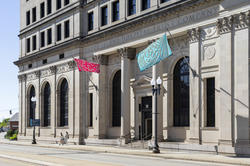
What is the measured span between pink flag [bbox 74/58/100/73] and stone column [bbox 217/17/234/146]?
658 inches

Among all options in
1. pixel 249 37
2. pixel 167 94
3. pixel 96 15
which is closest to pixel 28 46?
pixel 96 15

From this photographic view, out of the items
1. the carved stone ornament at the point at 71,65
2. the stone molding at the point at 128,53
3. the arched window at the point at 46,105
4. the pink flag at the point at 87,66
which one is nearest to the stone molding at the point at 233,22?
the stone molding at the point at 128,53

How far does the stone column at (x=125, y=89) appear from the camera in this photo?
40031mm

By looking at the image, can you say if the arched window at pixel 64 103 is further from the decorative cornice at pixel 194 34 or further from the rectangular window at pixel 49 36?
the decorative cornice at pixel 194 34

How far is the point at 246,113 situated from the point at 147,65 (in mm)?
9803

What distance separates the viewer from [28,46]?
203ft

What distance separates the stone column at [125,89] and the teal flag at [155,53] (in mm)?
5915

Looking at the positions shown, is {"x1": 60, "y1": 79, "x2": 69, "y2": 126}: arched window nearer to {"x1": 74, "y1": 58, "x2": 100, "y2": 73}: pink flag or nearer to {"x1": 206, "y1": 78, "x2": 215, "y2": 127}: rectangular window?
{"x1": 74, "y1": 58, "x2": 100, "y2": 73}: pink flag

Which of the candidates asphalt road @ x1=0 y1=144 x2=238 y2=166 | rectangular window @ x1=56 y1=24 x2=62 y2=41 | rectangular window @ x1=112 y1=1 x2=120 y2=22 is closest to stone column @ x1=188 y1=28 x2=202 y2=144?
asphalt road @ x1=0 y1=144 x2=238 y2=166

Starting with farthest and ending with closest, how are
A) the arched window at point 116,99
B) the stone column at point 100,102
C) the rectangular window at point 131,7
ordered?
1. the stone column at point 100,102
2. the arched window at point 116,99
3. the rectangular window at point 131,7

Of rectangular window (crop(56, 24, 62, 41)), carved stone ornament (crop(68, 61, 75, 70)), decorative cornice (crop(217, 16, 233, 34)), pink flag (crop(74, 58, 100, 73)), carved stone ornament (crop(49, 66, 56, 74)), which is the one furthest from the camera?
carved stone ornament (crop(49, 66, 56, 74))

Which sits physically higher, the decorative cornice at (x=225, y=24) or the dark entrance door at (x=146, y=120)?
the decorative cornice at (x=225, y=24)

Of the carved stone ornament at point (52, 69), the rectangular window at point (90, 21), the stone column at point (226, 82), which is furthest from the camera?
the carved stone ornament at point (52, 69)

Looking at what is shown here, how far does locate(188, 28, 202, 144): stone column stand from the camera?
32000 millimetres
